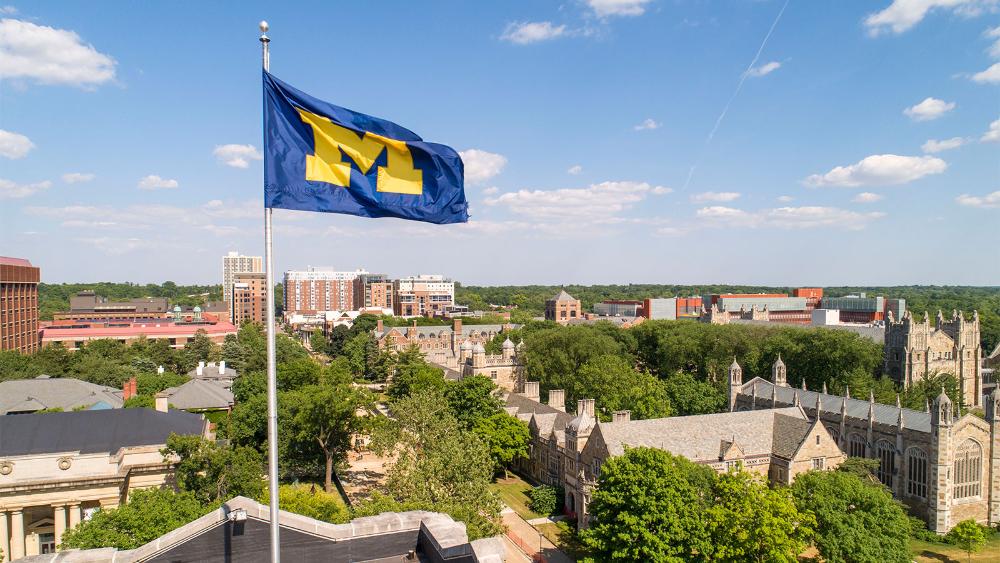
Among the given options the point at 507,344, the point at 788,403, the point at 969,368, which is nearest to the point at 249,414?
the point at 507,344

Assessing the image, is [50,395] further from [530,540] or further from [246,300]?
[246,300]

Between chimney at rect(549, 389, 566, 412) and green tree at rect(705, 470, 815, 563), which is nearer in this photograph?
green tree at rect(705, 470, 815, 563)

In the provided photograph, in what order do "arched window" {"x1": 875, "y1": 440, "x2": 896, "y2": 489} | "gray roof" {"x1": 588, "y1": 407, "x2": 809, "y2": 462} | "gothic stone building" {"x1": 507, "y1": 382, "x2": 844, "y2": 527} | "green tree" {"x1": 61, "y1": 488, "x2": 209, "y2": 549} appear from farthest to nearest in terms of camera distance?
1. "arched window" {"x1": 875, "y1": 440, "x2": 896, "y2": 489}
2. "gothic stone building" {"x1": 507, "y1": 382, "x2": 844, "y2": 527}
3. "gray roof" {"x1": 588, "y1": 407, "x2": 809, "y2": 462}
4. "green tree" {"x1": 61, "y1": 488, "x2": 209, "y2": 549}

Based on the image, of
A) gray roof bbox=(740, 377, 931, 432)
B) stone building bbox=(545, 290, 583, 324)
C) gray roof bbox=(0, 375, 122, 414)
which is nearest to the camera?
gray roof bbox=(740, 377, 931, 432)

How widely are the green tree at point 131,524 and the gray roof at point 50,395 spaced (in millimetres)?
34721

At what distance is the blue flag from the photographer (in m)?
12.1

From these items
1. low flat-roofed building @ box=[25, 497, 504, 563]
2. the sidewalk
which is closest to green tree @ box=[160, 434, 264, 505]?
the sidewalk

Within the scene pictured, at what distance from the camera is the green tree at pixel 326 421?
4631cm

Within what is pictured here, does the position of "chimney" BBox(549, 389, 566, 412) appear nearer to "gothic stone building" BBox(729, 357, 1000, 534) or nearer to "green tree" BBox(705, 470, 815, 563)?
"gothic stone building" BBox(729, 357, 1000, 534)

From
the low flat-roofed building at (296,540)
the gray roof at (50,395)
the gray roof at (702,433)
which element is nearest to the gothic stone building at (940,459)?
the gray roof at (702,433)

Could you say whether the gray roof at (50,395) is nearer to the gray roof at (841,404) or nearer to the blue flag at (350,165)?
the blue flag at (350,165)

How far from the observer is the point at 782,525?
29.7 metres

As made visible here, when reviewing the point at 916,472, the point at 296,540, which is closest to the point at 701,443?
the point at 916,472

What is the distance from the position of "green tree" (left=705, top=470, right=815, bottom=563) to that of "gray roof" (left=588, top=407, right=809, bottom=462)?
953 centimetres
